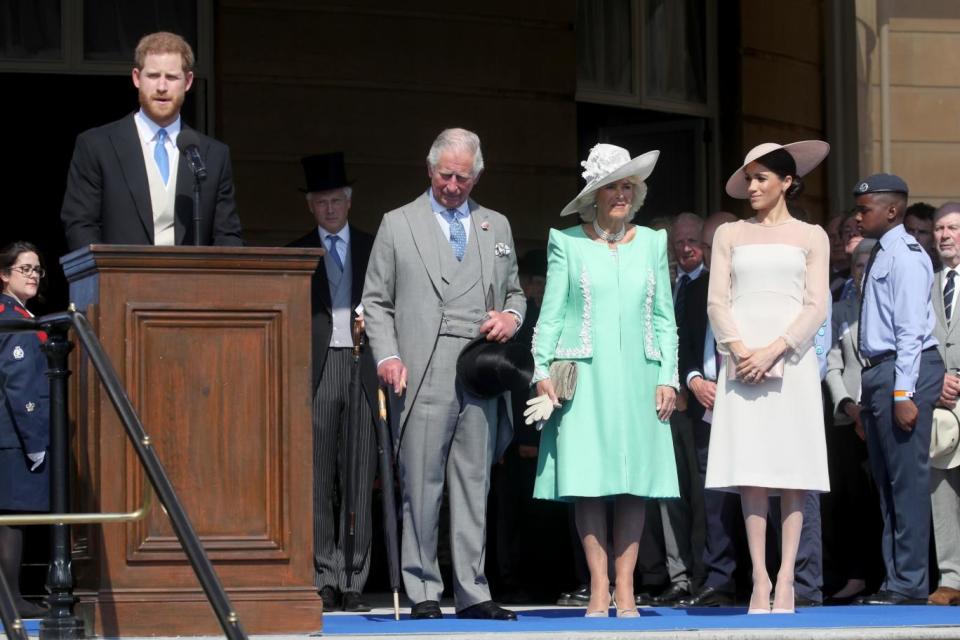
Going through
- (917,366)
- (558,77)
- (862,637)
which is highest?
(558,77)

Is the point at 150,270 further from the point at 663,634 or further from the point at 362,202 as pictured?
the point at 362,202

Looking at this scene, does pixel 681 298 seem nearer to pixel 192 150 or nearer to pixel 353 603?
pixel 353 603

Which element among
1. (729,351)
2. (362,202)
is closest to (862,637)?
(729,351)

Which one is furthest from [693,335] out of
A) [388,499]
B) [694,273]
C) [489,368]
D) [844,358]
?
[388,499]

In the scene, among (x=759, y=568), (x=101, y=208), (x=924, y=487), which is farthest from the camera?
(x=924, y=487)

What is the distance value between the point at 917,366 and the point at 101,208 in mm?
3706

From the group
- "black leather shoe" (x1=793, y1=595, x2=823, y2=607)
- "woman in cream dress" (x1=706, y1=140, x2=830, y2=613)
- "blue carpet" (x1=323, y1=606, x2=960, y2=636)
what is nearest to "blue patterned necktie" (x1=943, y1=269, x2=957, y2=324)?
"woman in cream dress" (x1=706, y1=140, x2=830, y2=613)

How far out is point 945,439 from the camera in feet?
28.6

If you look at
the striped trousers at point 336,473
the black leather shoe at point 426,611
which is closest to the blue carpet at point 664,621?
the black leather shoe at point 426,611

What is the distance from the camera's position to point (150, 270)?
21.2 feet

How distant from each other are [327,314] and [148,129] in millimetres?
1791

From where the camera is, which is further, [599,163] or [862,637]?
[599,163]

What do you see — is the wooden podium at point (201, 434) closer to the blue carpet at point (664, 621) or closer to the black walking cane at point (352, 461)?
the blue carpet at point (664, 621)

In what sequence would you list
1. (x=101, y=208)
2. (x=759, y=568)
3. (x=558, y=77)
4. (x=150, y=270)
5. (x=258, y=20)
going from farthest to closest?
(x=558, y=77) → (x=258, y=20) → (x=759, y=568) → (x=101, y=208) → (x=150, y=270)
